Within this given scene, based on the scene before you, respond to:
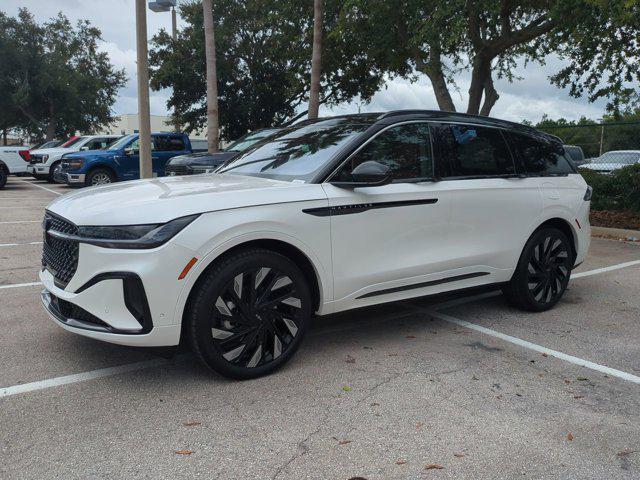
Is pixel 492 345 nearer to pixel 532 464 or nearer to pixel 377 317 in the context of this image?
pixel 377 317

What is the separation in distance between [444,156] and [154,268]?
2.56 m

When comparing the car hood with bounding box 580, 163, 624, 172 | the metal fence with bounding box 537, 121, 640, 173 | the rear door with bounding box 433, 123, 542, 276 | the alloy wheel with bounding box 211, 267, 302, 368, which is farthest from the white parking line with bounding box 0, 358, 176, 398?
the car hood with bounding box 580, 163, 624, 172

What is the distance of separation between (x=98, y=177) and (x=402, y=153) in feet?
46.4

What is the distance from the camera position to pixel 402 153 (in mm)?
4473

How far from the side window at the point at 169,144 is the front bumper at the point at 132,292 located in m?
14.4

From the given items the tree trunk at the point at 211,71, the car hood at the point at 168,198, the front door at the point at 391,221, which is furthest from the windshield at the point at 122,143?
the front door at the point at 391,221

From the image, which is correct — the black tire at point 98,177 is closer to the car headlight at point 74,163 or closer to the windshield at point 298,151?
the car headlight at point 74,163

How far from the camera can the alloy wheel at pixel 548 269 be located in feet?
17.4

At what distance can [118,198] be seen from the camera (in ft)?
12.0

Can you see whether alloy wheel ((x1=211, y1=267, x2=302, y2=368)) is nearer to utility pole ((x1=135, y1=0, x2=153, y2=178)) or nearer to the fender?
the fender

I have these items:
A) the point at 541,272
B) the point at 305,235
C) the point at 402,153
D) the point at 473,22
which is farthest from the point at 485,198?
the point at 473,22

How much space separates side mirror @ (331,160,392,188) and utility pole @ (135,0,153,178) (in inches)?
352

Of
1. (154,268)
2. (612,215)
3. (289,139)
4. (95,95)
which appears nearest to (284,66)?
(95,95)

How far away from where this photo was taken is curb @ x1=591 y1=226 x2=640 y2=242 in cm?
1007
